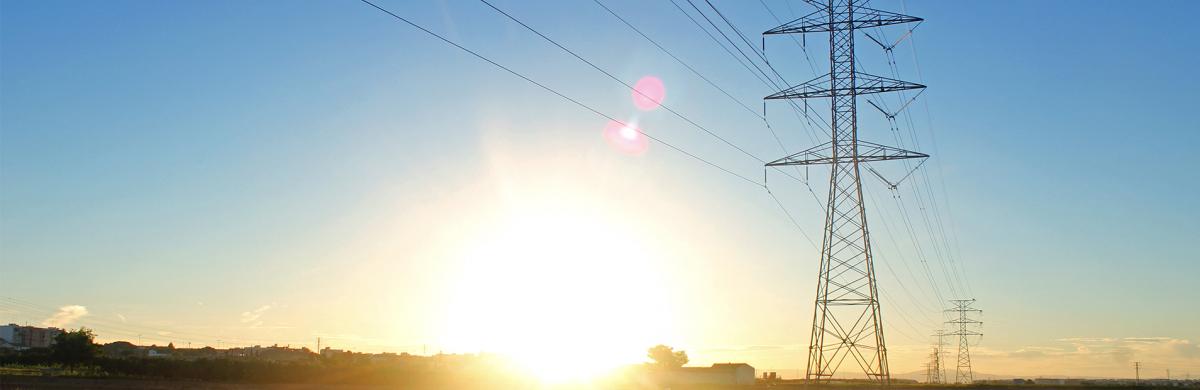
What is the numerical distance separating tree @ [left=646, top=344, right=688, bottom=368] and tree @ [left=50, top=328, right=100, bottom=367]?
84.5m

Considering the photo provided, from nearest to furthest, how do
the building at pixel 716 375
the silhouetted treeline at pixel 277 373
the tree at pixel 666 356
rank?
the silhouetted treeline at pixel 277 373 → the building at pixel 716 375 → the tree at pixel 666 356

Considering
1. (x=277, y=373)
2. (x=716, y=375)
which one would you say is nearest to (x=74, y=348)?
(x=277, y=373)


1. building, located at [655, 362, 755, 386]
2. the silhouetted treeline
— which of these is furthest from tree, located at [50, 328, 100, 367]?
building, located at [655, 362, 755, 386]

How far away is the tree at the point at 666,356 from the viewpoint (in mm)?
156250

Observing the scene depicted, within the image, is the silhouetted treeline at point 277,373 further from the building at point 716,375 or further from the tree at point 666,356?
the tree at point 666,356

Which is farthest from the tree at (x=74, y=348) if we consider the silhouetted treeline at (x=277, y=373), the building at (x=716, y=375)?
the building at (x=716, y=375)

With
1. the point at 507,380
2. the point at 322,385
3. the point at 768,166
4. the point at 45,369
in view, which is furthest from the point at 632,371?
the point at 768,166

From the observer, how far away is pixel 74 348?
100812 millimetres

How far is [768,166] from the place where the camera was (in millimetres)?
45219

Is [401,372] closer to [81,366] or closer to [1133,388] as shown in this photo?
[81,366]

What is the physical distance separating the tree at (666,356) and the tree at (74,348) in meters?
84.5

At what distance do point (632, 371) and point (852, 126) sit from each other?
85955 mm

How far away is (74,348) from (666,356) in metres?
89.4

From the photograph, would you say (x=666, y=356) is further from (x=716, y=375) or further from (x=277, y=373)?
(x=277, y=373)
